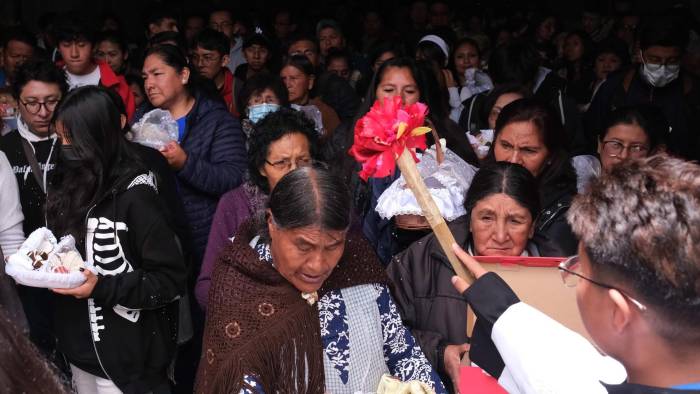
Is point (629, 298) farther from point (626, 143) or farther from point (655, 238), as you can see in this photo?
point (626, 143)

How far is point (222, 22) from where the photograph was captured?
773 centimetres

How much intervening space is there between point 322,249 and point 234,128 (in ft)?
6.64

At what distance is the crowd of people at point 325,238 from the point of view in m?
1.51

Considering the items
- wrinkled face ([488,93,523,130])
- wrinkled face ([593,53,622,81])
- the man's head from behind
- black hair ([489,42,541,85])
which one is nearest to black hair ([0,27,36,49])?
black hair ([489,42,541,85])

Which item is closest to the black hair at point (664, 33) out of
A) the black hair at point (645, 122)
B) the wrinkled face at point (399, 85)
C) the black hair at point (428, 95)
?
the black hair at point (645, 122)

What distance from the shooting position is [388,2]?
43.8 ft

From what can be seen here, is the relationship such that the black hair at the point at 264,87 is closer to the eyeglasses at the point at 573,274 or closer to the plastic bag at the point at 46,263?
the plastic bag at the point at 46,263

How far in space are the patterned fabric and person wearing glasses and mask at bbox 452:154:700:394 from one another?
827mm

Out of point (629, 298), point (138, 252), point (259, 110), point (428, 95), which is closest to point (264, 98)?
point (259, 110)

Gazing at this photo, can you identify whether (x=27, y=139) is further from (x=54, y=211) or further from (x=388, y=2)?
(x=388, y=2)

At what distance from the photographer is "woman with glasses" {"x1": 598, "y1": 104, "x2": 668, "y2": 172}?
151 inches

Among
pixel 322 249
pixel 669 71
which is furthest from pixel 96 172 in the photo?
pixel 669 71

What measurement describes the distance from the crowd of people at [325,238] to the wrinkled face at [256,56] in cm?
133

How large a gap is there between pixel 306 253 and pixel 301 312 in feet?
0.62
